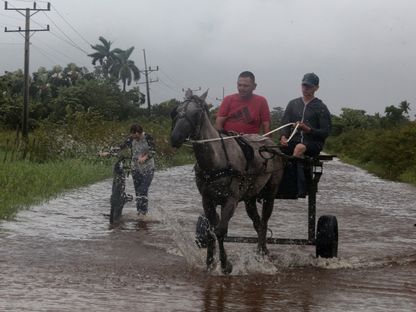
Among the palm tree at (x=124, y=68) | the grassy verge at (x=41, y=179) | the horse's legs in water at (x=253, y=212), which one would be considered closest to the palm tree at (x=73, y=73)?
the palm tree at (x=124, y=68)

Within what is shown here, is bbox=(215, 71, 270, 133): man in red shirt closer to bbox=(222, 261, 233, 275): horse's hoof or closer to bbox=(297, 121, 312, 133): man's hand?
bbox=(297, 121, 312, 133): man's hand

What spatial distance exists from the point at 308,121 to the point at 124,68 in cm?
9740

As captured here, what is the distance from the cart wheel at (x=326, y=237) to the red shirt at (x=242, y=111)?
58.1 inches

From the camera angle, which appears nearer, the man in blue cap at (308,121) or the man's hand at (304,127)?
the man's hand at (304,127)

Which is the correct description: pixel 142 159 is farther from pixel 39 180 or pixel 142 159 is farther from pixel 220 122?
pixel 39 180

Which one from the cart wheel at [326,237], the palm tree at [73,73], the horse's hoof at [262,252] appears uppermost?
the palm tree at [73,73]

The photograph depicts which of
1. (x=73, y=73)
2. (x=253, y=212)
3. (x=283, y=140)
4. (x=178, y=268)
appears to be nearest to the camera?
(x=178, y=268)

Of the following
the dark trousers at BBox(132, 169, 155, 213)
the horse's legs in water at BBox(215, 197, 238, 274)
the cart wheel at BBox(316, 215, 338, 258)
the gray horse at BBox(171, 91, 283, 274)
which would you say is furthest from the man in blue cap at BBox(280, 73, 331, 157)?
the dark trousers at BBox(132, 169, 155, 213)

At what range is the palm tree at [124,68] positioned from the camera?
10550 cm

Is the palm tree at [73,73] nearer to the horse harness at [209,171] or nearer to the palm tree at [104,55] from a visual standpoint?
the palm tree at [104,55]

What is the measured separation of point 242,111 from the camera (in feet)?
30.3

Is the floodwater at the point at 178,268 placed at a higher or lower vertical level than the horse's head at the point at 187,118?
lower

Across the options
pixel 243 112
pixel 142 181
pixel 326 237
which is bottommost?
pixel 326 237

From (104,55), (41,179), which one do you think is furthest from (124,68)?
(41,179)
